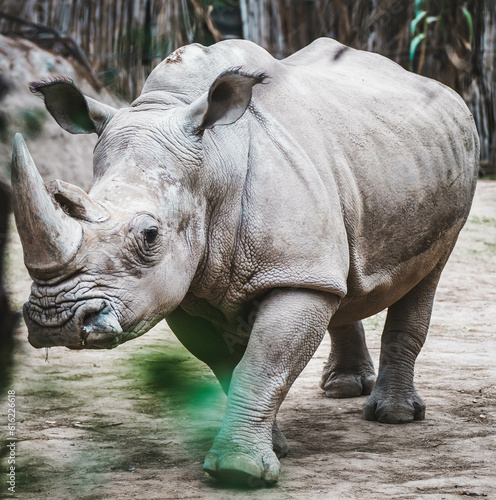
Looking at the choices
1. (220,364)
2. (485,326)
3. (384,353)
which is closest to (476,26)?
(220,364)

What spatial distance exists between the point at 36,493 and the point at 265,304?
115 cm

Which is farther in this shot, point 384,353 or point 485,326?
point 485,326

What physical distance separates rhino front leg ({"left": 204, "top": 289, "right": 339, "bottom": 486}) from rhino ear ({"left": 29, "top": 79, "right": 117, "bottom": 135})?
102 cm

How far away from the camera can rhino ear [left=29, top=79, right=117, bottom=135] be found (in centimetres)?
383

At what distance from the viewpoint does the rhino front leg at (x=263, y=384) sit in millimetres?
3641

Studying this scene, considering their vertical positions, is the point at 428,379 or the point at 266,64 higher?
the point at 266,64

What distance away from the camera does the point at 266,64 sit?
4.30 metres

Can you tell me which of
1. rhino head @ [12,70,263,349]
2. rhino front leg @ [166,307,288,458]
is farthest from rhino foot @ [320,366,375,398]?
rhino head @ [12,70,263,349]

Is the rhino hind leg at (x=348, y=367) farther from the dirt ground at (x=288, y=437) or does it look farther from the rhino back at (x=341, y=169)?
the rhino back at (x=341, y=169)

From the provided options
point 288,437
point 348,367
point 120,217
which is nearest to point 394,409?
point 288,437

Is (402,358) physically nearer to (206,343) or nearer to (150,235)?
(206,343)

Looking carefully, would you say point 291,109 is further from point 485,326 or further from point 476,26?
point 485,326

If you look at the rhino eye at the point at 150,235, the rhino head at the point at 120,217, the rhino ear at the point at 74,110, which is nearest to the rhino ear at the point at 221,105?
the rhino head at the point at 120,217

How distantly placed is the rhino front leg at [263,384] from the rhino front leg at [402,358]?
3.94ft
